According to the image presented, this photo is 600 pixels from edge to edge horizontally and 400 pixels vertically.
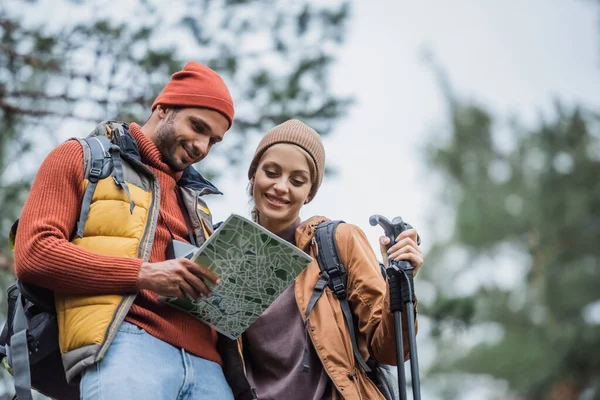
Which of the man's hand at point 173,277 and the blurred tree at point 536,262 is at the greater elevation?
the blurred tree at point 536,262

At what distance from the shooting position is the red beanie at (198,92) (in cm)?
309

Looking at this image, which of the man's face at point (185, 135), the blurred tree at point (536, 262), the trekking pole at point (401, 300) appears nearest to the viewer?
the trekking pole at point (401, 300)

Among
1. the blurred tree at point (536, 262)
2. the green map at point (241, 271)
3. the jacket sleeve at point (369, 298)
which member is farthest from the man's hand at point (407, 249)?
the blurred tree at point (536, 262)

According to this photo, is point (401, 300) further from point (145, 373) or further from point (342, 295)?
point (145, 373)

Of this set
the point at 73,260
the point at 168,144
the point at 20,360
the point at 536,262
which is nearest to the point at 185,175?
the point at 168,144

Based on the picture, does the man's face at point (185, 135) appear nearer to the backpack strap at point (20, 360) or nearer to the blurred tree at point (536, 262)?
the backpack strap at point (20, 360)

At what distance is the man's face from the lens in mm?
3045

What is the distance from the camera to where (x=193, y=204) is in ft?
10.2

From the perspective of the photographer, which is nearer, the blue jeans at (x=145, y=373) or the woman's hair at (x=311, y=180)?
the blue jeans at (x=145, y=373)

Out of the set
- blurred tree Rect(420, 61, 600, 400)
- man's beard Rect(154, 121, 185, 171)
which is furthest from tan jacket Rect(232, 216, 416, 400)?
blurred tree Rect(420, 61, 600, 400)

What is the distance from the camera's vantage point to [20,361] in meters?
2.54

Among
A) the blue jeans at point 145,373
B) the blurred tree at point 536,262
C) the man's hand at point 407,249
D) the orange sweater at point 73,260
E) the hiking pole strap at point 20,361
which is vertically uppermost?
the blurred tree at point 536,262

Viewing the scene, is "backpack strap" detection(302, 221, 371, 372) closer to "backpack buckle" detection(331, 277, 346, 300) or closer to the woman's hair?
"backpack buckle" detection(331, 277, 346, 300)

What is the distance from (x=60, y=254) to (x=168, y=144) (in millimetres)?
741
